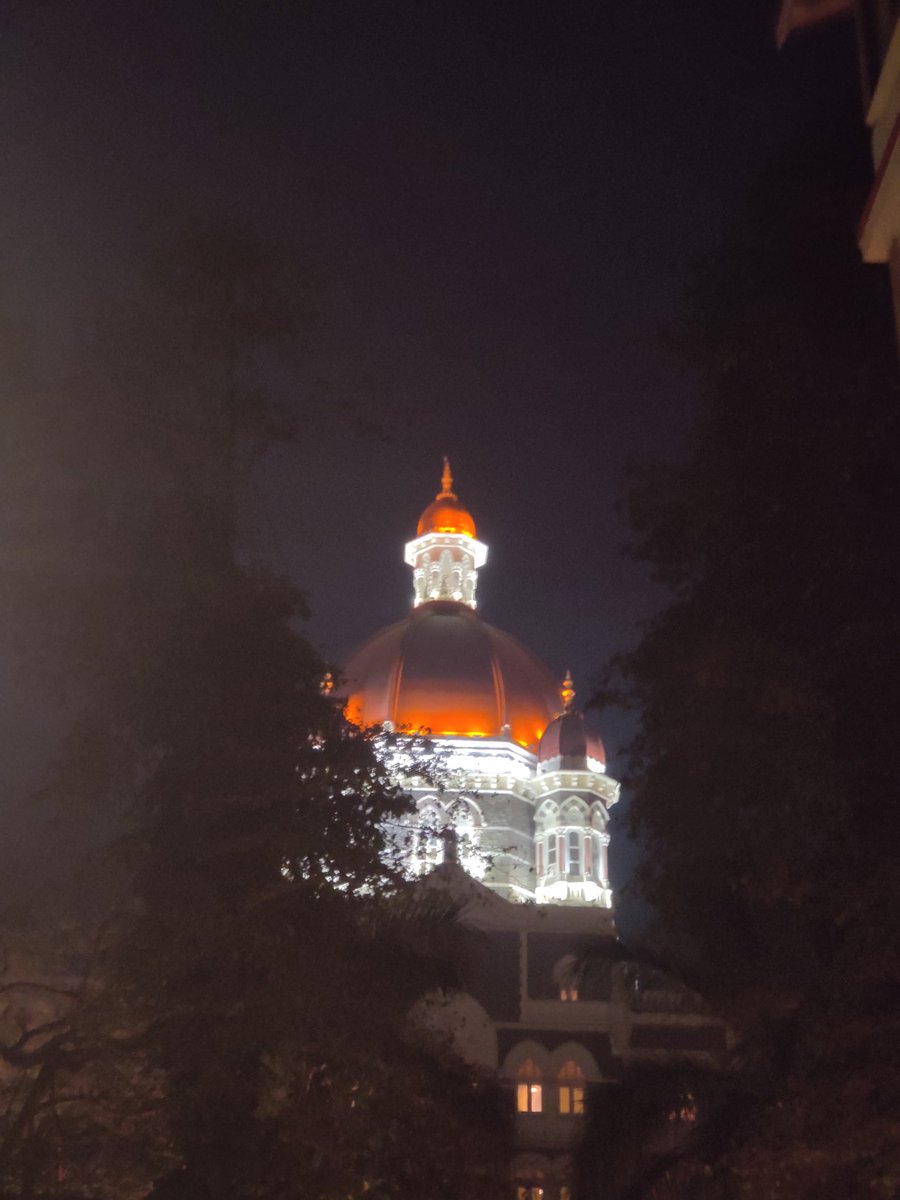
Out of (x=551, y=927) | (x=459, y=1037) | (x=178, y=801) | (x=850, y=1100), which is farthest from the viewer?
(x=551, y=927)

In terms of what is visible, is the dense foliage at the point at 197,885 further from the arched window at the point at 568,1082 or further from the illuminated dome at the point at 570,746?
the illuminated dome at the point at 570,746

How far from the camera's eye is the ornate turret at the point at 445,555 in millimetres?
51875

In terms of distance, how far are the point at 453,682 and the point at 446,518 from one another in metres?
9.57

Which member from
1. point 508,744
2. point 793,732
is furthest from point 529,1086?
point 793,732

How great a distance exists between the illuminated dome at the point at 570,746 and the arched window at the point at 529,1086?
12.8 m

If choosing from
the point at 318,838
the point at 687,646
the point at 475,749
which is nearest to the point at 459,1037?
the point at 475,749

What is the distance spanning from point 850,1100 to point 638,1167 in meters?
2.47

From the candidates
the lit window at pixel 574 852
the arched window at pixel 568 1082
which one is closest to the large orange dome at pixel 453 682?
the lit window at pixel 574 852

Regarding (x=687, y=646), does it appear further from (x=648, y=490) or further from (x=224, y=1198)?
(x=224, y=1198)

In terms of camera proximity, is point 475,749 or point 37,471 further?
point 475,749

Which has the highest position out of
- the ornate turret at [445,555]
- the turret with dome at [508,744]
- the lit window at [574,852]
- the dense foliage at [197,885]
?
the ornate turret at [445,555]

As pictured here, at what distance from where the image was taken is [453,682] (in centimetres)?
4569

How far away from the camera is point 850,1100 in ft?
39.8

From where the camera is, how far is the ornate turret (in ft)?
170
